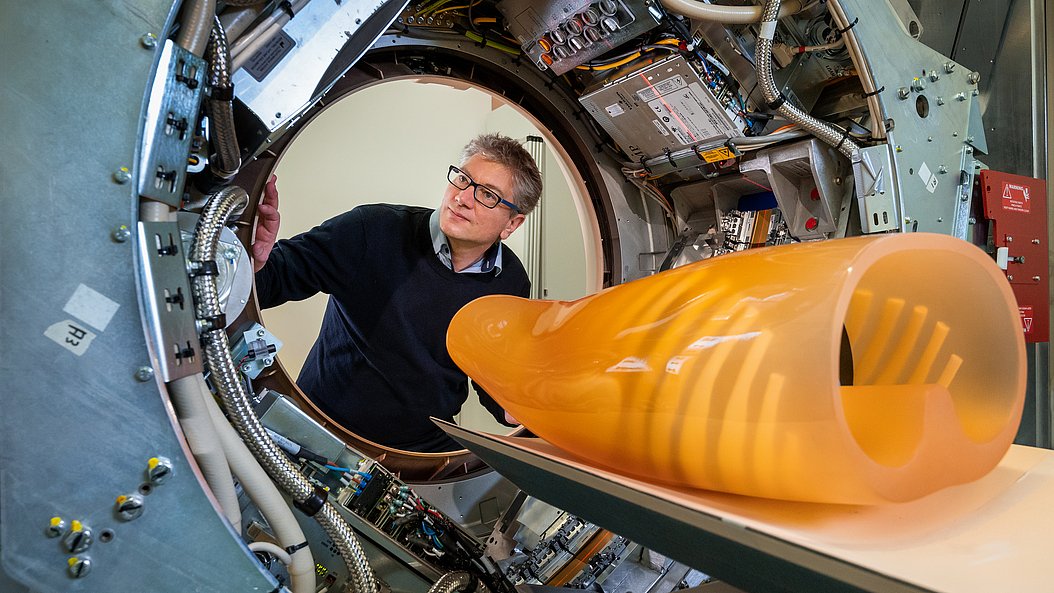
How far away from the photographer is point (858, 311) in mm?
1175

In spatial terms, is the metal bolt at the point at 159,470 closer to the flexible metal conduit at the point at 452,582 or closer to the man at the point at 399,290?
the flexible metal conduit at the point at 452,582

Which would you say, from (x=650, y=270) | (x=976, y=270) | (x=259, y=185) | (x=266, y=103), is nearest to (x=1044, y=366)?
(x=650, y=270)

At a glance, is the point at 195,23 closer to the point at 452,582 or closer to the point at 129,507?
the point at 129,507

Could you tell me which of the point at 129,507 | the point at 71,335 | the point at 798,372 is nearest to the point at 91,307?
the point at 71,335

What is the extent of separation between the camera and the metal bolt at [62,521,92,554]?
0.84 meters

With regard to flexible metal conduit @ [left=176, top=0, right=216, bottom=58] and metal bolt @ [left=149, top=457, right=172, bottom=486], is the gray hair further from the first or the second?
metal bolt @ [left=149, top=457, right=172, bottom=486]

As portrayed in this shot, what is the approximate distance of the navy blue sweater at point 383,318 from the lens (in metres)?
2.66

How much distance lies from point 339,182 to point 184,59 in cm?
487

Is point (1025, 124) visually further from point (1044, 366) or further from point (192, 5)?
point (192, 5)

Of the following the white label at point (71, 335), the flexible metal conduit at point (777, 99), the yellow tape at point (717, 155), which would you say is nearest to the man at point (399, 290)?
the yellow tape at point (717, 155)

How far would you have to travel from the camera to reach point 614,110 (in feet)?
8.86

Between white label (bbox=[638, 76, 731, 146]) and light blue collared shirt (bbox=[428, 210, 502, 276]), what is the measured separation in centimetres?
104

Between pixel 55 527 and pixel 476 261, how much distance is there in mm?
2193

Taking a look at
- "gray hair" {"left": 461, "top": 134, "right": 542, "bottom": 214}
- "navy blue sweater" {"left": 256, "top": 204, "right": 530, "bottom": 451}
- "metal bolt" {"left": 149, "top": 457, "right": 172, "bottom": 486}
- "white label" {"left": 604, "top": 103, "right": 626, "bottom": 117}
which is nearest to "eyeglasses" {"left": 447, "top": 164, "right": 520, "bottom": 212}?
"gray hair" {"left": 461, "top": 134, "right": 542, "bottom": 214}
